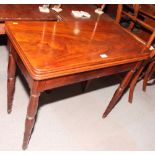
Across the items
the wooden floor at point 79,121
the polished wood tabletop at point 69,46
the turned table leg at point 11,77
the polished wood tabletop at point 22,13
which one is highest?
the polished wood tabletop at point 69,46

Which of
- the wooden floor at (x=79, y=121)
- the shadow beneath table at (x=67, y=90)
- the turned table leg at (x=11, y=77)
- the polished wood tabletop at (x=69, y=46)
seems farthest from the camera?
the shadow beneath table at (x=67, y=90)

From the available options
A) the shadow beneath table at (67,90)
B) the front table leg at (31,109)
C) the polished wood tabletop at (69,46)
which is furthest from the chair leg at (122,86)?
the front table leg at (31,109)

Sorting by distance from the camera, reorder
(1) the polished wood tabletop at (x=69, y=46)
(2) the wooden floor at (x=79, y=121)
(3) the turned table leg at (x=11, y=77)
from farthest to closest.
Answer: (2) the wooden floor at (x=79, y=121)
(3) the turned table leg at (x=11, y=77)
(1) the polished wood tabletop at (x=69, y=46)

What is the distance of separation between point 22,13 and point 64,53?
66cm

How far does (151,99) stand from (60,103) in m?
1.00

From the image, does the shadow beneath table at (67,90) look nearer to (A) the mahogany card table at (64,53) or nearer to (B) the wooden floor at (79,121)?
(B) the wooden floor at (79,121)

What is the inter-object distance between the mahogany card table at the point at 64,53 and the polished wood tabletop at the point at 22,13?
0.59ft

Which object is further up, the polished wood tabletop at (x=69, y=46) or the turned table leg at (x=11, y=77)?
the polished wood tabletop at (x=69, y=46)

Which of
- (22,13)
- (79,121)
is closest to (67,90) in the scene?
(79,121)

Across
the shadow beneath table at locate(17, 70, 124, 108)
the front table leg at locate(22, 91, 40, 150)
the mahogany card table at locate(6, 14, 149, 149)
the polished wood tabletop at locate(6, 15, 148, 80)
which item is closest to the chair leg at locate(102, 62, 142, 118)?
the mahogany card table at locate(6, 14, 149, 149)

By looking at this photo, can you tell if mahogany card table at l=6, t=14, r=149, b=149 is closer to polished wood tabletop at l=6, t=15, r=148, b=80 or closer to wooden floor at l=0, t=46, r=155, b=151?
polished wood tabletop at l=6, t=15, r=148, b=80

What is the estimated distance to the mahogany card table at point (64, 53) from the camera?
3.52 ft
